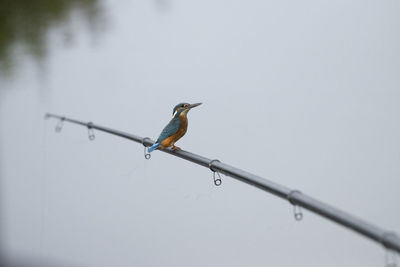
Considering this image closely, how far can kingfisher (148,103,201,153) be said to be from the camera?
1.23 metres

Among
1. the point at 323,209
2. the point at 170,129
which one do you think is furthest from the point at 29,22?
the point at 323,209

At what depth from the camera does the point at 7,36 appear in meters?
2.85

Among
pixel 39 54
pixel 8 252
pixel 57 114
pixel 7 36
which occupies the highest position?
pixel 7 36

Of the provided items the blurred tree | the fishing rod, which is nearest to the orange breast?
the fishing rod

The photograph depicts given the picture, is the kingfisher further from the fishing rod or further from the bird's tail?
the fishing rod

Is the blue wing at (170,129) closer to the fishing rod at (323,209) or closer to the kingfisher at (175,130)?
the kingfisher at (175,130)

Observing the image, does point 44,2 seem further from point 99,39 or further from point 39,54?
point 99,39

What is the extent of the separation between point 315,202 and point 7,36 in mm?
2709

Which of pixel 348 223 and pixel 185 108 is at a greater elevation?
pixel 185 108

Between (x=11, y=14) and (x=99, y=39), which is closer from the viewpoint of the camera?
(x=99, y=39)

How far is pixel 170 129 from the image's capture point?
127 centimetres

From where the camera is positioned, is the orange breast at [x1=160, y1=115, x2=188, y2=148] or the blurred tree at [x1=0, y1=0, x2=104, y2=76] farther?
the blurred tree at [x1=0, y1=0, x2=104, y2=76]

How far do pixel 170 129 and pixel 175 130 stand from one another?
0.05 feet

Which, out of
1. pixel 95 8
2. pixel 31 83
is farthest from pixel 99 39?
pixel 31 83
